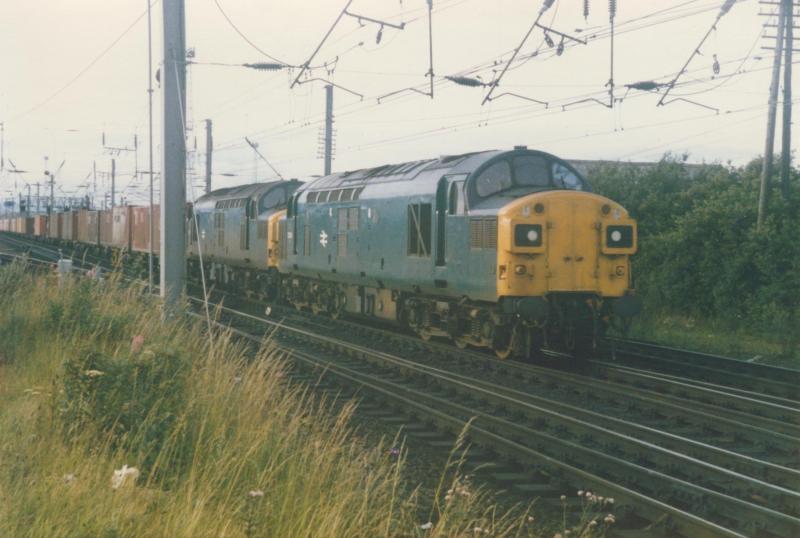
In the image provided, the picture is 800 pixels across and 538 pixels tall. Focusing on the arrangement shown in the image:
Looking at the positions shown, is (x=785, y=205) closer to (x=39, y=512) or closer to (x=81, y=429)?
(x=81, y=429)

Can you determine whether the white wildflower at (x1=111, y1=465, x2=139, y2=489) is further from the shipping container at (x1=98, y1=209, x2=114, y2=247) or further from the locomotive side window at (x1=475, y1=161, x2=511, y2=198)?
the shipping container at (x1=98, y1=209, x2=114, y2=247)

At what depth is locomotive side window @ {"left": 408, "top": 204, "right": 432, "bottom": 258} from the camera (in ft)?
55.2

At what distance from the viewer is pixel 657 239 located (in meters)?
24.6

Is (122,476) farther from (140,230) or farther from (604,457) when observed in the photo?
(140,230)

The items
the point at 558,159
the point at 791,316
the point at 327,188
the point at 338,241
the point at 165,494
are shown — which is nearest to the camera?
the point at 165,494

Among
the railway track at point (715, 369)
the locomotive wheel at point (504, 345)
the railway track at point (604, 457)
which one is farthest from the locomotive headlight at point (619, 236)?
the railway track at point (604, 457)

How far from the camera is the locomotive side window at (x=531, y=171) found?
15.9m

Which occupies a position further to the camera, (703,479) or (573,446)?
(573,446)

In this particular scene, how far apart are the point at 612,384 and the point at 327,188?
11616 millimetres

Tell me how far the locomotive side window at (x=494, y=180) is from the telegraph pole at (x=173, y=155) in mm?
4708

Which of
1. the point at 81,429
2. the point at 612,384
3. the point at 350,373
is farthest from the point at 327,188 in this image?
the point at 81,429

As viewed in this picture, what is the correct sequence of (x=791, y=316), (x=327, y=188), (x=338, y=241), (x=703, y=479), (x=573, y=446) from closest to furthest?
Result: (x=703, y=479) → (x=573, y=446) → (x=791, y=316) → (x=338, y=241) → (x=327, y=188)

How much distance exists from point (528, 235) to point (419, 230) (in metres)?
3.18

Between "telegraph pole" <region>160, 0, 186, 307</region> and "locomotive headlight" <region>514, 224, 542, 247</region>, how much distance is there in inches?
201
